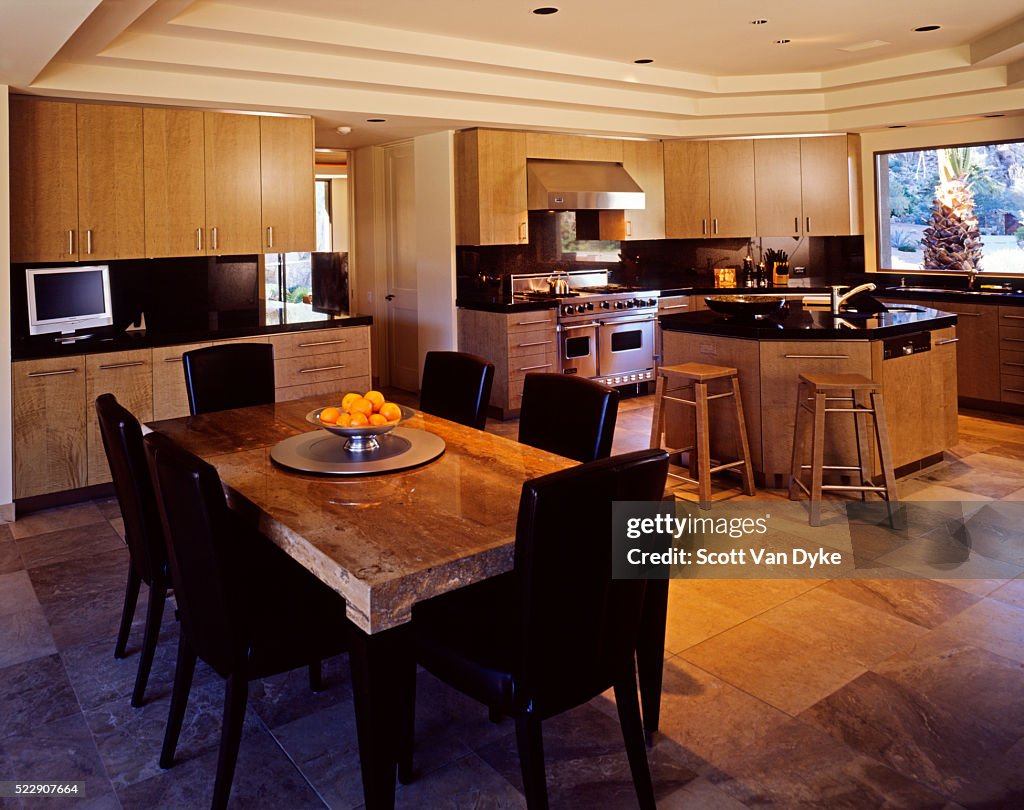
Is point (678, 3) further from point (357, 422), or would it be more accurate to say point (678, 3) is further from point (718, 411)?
point (357, 422)

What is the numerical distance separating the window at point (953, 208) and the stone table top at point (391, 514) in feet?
19.8

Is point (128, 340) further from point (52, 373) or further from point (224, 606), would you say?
point (224, 606)

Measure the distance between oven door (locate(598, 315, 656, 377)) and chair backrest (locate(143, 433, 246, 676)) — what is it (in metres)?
5.29

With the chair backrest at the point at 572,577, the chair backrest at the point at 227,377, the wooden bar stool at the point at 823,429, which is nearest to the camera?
the chair backrest at the point at 572,577

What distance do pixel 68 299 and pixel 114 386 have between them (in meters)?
0.58

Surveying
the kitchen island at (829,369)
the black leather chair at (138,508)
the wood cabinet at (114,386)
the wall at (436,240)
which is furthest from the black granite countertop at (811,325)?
the black leather chair at (138,508)

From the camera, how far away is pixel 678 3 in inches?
184

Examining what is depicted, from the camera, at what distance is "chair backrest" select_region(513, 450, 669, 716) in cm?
169

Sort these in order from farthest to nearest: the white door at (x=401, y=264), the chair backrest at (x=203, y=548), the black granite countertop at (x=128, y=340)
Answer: the white door at (x=401, y=264) → the black granite countertop at (x=128, y=340) → the chair backrest at (x=203, y=548)

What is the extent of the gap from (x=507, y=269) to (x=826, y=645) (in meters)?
4.98

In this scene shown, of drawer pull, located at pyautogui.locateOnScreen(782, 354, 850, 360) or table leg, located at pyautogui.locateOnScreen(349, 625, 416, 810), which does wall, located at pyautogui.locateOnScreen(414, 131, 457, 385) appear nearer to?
drawer pull, located at pyautogui.locateOnScreen(782, 354, 850, 360)

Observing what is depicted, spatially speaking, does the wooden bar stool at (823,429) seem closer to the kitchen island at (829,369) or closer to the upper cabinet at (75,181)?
the kitchen island at (829,369)

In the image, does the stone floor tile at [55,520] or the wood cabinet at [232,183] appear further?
the wood cabinet at [232,183]

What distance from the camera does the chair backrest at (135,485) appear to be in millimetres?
2412
